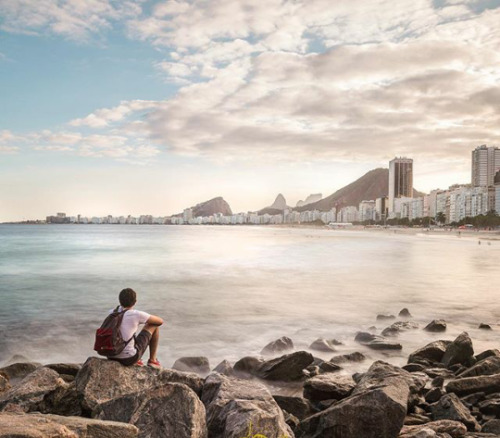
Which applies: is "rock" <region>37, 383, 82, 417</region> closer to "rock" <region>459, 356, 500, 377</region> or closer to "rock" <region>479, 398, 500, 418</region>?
"rock" <region>479, 398, 500, 418</region>

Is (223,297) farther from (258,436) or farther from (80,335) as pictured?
(258,436)

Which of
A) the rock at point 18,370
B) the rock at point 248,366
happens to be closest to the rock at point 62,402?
the rock at point 18,370

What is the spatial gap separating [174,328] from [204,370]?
19.7ft

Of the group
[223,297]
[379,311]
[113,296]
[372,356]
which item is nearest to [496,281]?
[379,311]

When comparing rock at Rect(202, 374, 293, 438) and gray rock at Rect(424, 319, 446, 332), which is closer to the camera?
rock at Rect(202, 374, 293, 438)

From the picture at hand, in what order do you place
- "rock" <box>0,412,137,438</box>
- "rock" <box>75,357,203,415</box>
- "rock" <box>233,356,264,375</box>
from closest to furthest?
"rock" <box>0,412,137,438</box>
"rock" <box>75,357,203,415</box>
"rock" <box>233,356,264,375</box>

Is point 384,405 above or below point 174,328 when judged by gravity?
above

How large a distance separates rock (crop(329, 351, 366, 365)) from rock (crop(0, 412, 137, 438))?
6.84m

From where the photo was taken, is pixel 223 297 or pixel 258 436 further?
pixel 223 297

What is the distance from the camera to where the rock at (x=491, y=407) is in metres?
6.28

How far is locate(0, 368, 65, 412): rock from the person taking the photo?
575 cm

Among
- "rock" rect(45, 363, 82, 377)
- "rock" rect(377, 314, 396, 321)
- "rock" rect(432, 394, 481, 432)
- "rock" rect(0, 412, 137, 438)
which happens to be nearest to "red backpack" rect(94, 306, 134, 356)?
"rock" rect(0, 412, 137, 438)

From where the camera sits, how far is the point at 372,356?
1089 centimetres

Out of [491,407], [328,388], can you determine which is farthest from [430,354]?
[328,388]
